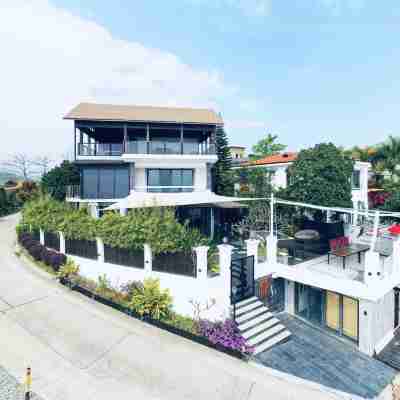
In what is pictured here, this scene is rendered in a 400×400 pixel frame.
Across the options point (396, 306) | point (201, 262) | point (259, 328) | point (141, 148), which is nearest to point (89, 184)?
point (141, 148)

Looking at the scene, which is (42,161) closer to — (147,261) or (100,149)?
(100,149)

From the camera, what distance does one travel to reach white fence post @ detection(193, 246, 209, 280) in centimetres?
1270

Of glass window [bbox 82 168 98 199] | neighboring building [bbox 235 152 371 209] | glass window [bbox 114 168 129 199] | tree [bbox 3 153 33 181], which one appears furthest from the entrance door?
tree [bbox 3 153 33 181]

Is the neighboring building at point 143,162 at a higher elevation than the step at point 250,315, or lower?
higher

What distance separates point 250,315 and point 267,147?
146ft

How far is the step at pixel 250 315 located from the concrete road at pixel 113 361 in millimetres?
1855

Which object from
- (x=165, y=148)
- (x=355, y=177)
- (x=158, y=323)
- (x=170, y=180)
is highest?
(x=165, y=148)

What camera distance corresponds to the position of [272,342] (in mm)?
12734

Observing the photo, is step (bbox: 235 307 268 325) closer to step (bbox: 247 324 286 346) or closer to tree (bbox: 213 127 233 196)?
step (bbox: 247 324 286 346)

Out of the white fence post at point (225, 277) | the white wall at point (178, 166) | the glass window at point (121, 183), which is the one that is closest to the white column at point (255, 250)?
the white fence post at point (225, 277)

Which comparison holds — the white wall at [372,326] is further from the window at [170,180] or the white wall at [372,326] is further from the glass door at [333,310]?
the window at [170,180]

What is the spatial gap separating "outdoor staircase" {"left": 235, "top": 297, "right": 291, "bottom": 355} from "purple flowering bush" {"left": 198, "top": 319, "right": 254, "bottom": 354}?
41cm

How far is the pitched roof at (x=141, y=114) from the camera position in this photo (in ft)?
78.0

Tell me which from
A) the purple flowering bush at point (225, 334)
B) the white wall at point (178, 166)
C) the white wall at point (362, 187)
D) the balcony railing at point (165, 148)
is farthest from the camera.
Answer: the white wall at point (362, 187)
